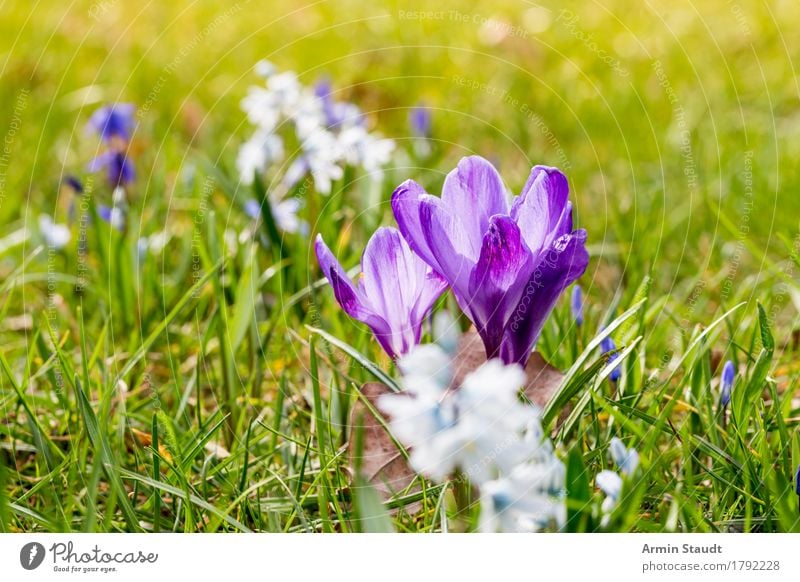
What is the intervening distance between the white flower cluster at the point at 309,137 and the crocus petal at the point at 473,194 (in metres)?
0.82

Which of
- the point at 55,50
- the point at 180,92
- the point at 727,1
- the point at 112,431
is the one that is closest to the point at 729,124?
the point at 727,1

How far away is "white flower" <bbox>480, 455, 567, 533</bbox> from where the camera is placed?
93 cm

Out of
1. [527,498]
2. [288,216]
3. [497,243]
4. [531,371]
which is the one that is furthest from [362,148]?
[527,498]

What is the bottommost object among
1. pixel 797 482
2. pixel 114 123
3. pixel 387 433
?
pixel 797 482

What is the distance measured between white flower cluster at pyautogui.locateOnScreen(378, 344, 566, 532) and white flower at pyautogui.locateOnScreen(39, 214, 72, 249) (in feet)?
3.81

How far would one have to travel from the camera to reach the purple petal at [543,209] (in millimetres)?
966

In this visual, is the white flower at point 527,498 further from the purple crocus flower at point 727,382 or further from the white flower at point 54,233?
the white flower at point 54,233

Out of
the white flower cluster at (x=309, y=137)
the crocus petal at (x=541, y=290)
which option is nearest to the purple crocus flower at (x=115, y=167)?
the white flower cluster at (x=309, y=137)

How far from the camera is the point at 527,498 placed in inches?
37.0

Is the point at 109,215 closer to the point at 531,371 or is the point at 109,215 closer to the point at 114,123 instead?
the point at 114,123

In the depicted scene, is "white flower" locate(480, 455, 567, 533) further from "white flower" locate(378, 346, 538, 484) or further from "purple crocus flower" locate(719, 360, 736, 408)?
"purple crocus flower" locate(719, 360, 736, 408)
